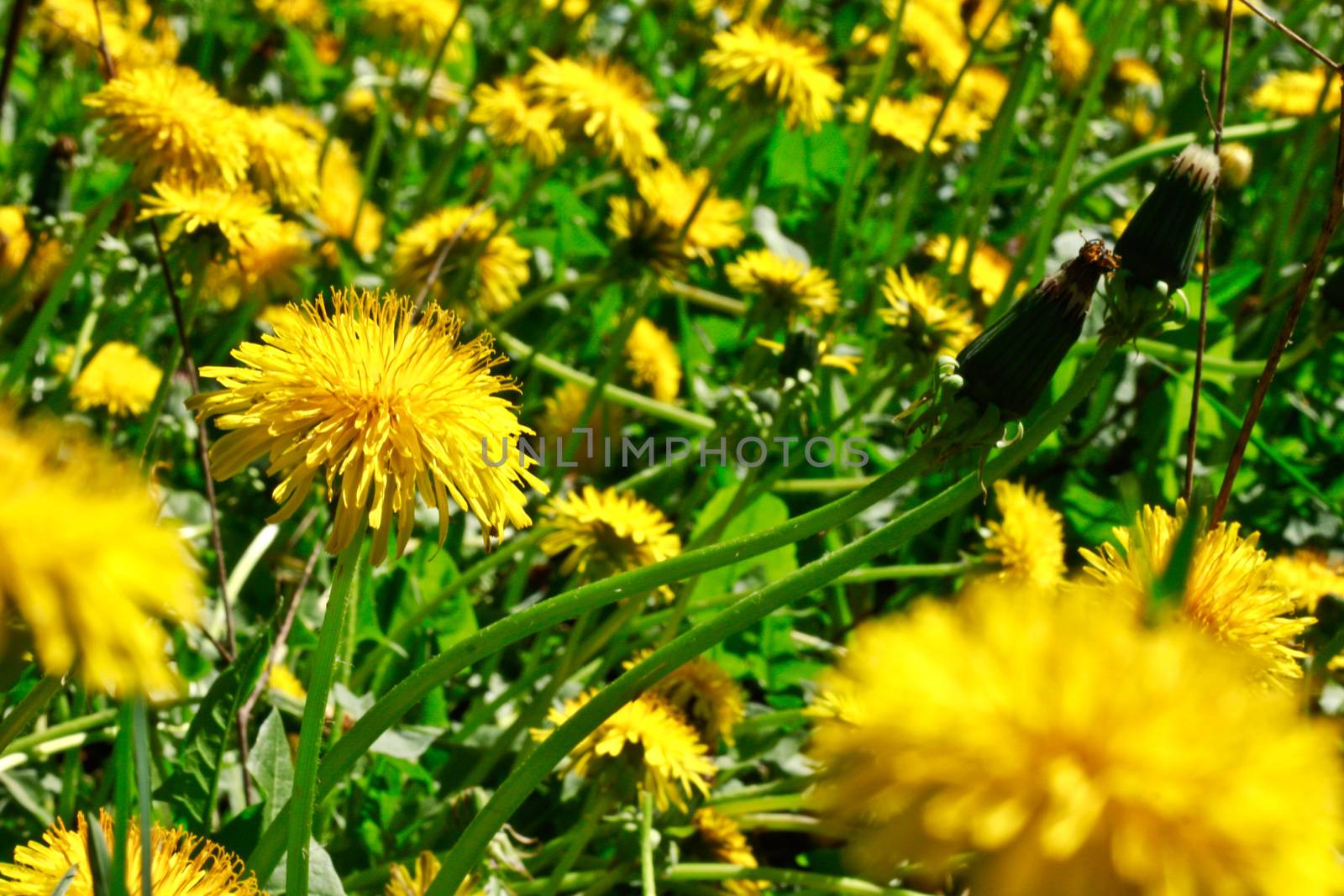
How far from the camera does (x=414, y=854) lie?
1.39 m

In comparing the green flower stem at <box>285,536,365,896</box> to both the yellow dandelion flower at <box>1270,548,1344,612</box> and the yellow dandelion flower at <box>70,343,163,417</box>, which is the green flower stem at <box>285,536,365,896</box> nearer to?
the yellow dandelion flower at <box>1270,548,1344,612</box>

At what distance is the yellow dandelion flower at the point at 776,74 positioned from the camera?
222cm

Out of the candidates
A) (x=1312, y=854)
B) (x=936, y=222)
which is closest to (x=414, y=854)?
(x=1312, y=854)

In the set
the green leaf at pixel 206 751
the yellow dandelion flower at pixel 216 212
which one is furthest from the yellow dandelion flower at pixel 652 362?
the green leaf at pixel 206 751

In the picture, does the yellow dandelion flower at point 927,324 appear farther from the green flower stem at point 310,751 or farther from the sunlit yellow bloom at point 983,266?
the green flower stem at point 310,751

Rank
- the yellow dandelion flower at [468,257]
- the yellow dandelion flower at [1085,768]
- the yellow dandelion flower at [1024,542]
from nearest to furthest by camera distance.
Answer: the yellow dandelion flower at [1085,768]
the yellow dandelion flower at [1024,542]
the yellow dandelion flower at [468,257]

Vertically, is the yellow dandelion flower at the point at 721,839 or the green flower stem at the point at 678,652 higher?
the green flower stem at the point at 678,652

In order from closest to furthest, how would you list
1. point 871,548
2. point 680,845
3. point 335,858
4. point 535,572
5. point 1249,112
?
point 871,548 → point 335,858 → point 680,845 → point 535,572 → point 1249,112

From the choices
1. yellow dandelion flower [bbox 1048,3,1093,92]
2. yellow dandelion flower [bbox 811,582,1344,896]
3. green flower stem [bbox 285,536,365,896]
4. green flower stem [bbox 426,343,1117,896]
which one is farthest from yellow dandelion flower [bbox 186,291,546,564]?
yellow dandelion flower [bbox 1048,3,1093,92]

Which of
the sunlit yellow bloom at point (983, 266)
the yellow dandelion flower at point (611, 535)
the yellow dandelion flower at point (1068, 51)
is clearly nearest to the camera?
the yellow dandelion flower at point (611, 535)

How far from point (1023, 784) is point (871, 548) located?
12.6 inches

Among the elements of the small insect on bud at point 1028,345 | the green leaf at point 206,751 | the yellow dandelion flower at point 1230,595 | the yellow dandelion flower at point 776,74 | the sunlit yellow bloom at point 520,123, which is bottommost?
the green leaf at point 206,751

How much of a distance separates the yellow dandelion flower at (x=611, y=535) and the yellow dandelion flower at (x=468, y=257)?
62 cm

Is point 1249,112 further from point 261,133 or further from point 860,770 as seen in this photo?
point 860,770
